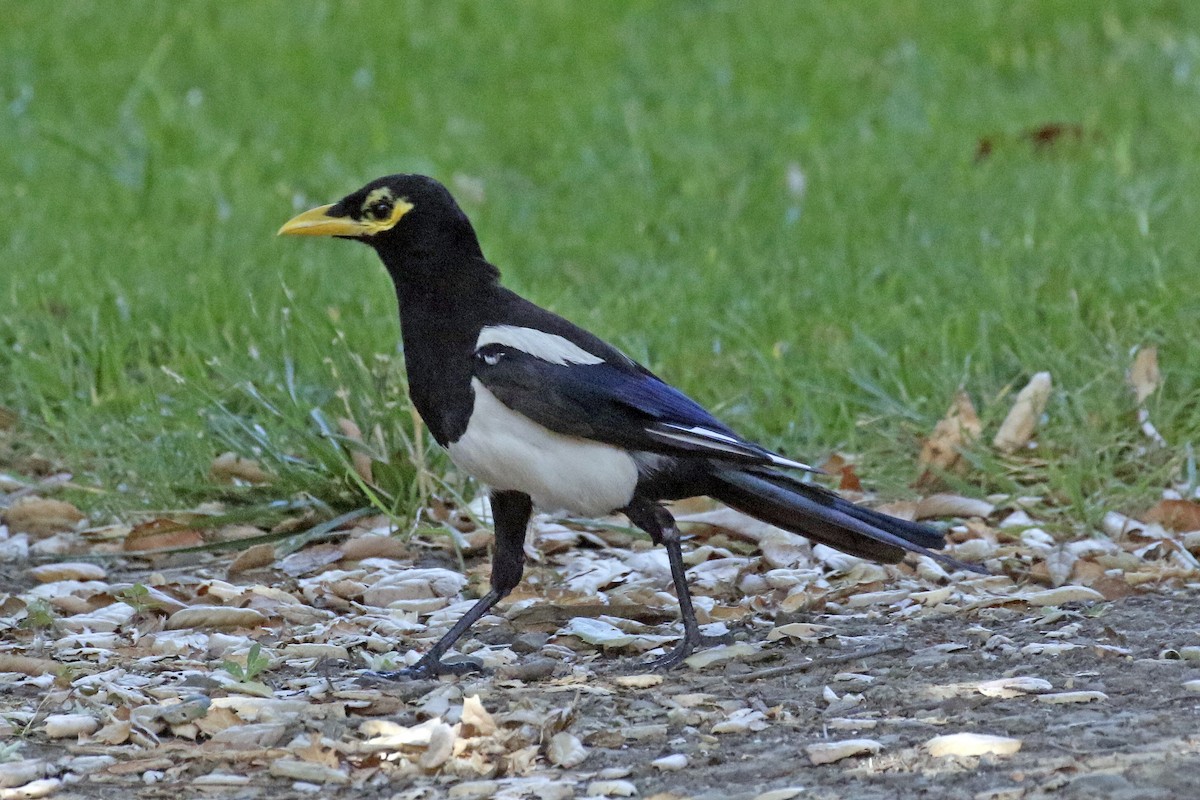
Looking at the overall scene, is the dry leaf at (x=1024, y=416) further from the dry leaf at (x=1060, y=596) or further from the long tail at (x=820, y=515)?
the long tail at (x=820, y=515)

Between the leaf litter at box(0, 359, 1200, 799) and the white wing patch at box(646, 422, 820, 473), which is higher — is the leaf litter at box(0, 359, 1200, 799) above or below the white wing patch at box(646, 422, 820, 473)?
below

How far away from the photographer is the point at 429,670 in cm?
350

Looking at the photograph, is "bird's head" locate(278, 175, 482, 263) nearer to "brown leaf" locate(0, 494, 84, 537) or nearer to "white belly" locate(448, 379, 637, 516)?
"white belly" locate(448, 379, 637, 516)

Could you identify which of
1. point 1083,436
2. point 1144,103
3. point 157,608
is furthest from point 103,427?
point 1144,103

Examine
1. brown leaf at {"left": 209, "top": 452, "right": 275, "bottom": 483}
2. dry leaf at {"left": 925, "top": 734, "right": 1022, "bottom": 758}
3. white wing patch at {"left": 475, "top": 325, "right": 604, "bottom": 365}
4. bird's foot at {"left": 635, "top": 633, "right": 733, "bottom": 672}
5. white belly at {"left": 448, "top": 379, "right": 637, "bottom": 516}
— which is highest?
white wing patch at {"left": 475, "top": 325, "right": 604, "bottom": 365}

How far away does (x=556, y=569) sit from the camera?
4.38 meters

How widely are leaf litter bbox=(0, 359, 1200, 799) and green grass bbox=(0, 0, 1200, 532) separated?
19 centimetres

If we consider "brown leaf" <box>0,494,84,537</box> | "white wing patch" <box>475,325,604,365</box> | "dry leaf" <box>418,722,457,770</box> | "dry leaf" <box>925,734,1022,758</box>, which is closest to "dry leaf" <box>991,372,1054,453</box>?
"white wing patch" <box>475,325,604,365</box>

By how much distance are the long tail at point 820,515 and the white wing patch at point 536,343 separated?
38 centimetres

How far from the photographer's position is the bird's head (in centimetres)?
380

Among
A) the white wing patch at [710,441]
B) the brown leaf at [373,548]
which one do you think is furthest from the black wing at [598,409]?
the brown leaf at [373,548]

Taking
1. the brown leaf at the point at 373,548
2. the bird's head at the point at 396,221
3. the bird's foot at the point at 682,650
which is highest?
the bird's head at the point at 396,221

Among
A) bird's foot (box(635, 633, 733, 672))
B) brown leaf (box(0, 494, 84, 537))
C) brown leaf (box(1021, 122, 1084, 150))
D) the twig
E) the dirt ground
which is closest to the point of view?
the dirt ground

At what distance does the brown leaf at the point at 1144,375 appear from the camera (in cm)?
486
